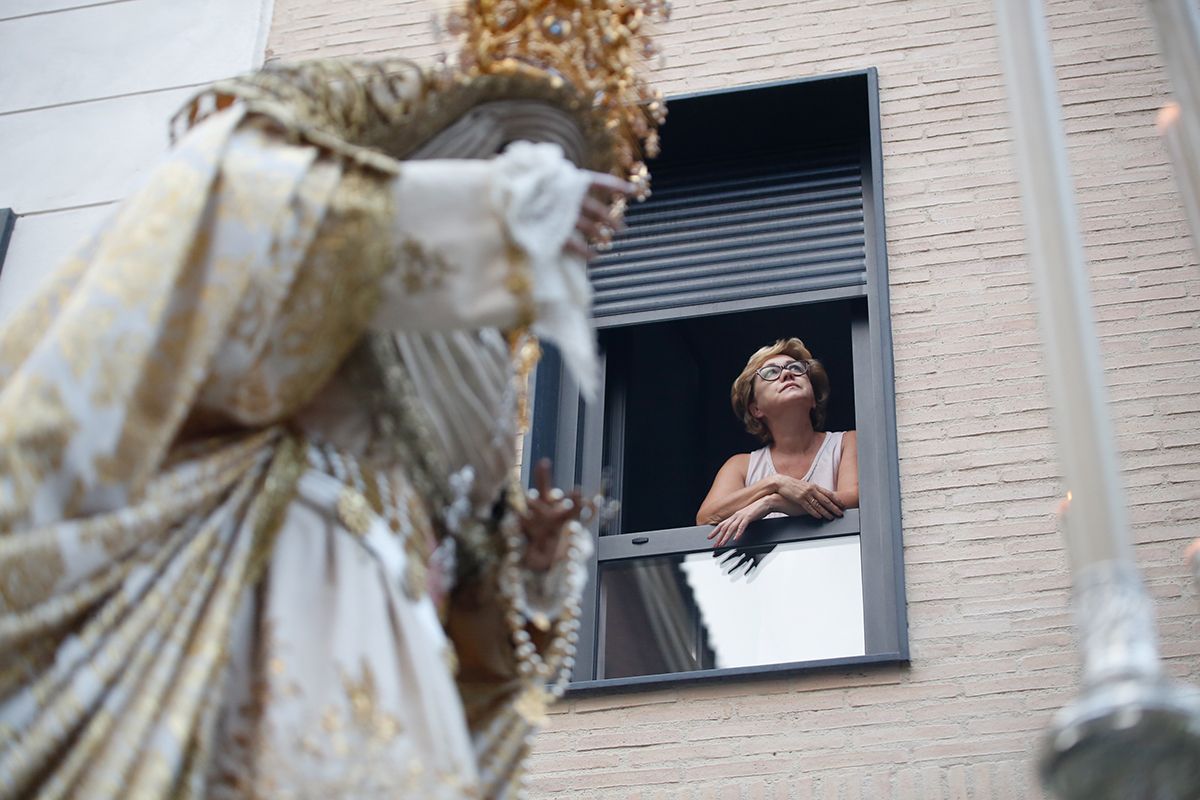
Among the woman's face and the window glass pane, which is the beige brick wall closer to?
the window glass pane

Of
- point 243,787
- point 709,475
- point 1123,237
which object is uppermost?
point 1123,237

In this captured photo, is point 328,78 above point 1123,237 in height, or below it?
below

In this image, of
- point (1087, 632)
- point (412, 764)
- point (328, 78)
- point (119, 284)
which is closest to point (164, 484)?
point (119, 284)

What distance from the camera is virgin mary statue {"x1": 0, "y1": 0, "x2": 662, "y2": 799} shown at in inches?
97.7

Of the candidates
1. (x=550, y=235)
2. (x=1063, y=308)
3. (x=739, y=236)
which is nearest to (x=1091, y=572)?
(x=1063, y=308)

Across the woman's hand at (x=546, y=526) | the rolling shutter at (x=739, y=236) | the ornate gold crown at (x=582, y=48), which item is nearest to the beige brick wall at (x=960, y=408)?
the rolling shutter at (x=739, y=236)

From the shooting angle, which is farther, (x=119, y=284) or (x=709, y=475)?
(x=709, y=475)

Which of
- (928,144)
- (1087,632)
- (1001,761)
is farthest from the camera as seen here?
(928,144)

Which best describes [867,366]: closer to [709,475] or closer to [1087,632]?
[709,475]

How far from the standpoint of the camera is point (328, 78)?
321cm

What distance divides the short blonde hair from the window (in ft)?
0.33

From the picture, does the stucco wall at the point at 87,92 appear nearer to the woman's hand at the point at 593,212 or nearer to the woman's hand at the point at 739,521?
the woman's hand at the point at 739,521

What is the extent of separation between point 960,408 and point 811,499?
0.49m

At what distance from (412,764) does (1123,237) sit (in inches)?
142
